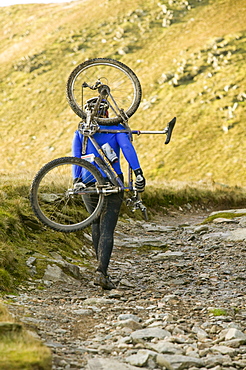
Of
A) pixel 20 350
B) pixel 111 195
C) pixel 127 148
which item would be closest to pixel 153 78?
pixel 127 148

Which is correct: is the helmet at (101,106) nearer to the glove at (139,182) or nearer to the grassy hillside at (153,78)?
the glove at (139,182)

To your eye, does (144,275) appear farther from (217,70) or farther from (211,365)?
(217,70)

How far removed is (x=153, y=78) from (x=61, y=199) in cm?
4567

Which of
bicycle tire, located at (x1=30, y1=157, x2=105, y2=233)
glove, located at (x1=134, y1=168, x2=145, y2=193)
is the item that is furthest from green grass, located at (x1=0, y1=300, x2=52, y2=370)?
glove, located at (x1=134, y1=168, x2=145, y2=193)

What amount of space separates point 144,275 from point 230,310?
10.5 ft

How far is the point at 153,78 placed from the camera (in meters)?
53.4

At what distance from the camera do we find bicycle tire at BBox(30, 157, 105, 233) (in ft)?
25.2

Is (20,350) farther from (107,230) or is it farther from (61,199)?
(61,199)

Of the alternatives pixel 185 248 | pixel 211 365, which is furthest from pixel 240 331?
pixel 185 248

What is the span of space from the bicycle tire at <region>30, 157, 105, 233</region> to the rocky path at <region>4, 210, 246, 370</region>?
3.88 ft

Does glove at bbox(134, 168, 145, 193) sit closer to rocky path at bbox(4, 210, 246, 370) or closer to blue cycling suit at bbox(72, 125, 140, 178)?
blue cycling suit at bbox(72, 125, 140, 178)

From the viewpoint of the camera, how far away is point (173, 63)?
54.5m

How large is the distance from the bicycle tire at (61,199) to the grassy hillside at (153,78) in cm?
2426

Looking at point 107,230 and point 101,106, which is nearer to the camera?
point 107,230
